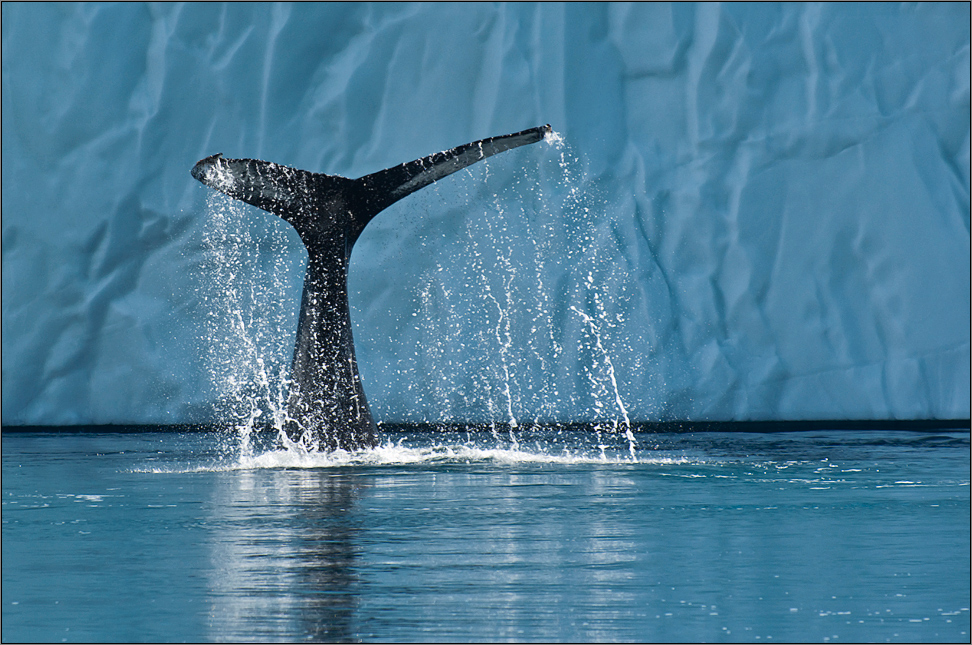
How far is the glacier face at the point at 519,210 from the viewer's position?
55.1ft

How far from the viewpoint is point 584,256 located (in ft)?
56.5

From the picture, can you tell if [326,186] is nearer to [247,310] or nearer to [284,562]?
[284,562]

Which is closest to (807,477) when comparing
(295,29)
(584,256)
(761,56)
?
(584,256)

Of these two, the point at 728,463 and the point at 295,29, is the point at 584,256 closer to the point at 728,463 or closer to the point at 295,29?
the point at 295,29

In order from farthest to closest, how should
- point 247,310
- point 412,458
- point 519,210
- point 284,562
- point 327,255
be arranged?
point 519,210
point 247,310
point 412,458
point 327,255
point 284,562

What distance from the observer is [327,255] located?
1044cm

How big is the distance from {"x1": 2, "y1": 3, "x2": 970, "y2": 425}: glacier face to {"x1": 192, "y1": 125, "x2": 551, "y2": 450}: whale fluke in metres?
5.99

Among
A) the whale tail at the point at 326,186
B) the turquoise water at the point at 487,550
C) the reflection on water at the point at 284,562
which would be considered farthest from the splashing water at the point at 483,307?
the reflection on water at the point at 284,562

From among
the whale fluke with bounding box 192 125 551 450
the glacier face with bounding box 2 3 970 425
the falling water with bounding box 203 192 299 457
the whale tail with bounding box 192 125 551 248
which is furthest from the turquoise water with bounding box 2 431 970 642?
the glacier face with bounding box 2 3 970 425

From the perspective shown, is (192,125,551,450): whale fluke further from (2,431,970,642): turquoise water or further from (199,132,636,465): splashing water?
(199,132,636,465): splashing water

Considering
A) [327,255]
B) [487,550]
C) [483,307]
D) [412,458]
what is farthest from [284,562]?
[483,307]

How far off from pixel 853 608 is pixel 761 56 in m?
14.1

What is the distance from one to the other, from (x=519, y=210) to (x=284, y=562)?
12092mm

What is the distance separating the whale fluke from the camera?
10.2m
